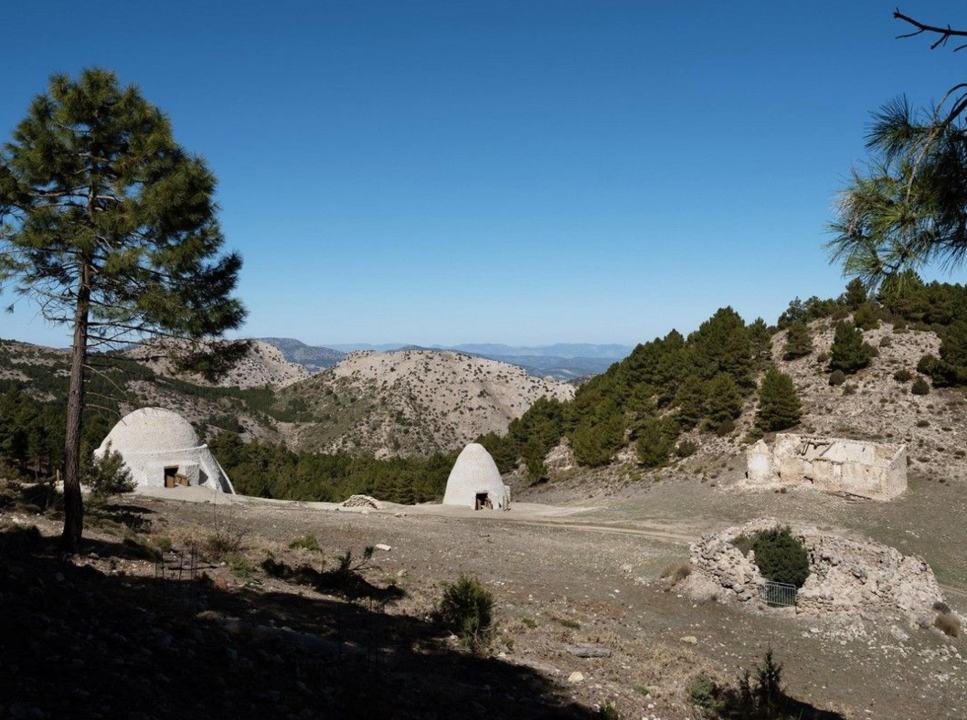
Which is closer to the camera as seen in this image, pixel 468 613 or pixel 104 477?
pixel 468 613

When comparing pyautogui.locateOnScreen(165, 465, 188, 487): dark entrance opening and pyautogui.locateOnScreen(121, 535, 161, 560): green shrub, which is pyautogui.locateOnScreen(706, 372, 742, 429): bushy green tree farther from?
pyautogui.locateOnScreen(121, 535, 161, 560): green shrub

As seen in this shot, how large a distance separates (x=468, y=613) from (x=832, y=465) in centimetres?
2593

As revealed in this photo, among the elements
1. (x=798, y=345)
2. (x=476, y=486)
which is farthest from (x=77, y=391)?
(x=798, y=345)

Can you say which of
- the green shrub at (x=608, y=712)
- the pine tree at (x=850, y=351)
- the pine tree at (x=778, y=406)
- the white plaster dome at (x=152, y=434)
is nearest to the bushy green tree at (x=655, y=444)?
the pine tree at (x=778, y=406)

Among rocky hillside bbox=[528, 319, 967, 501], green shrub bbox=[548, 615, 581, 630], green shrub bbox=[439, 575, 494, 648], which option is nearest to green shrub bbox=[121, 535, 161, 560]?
green shrub bbox=[439, 575, 494, 648]

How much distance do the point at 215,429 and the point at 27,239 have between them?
81.7m

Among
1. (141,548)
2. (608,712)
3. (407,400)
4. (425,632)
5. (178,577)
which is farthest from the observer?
(407,400)

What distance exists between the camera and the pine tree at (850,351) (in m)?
38.5

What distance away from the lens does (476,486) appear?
3353cm

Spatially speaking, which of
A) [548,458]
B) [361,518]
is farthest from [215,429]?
[361,518]

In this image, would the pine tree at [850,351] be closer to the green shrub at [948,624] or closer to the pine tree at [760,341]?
the pine tree at [760,341]

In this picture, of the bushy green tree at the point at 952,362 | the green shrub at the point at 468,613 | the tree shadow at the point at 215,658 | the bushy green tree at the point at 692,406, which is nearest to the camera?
the tree shadow at the point at 215,658

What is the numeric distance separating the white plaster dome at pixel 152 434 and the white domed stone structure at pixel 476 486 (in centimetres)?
1312

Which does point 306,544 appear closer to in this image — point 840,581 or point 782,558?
point 782,558
